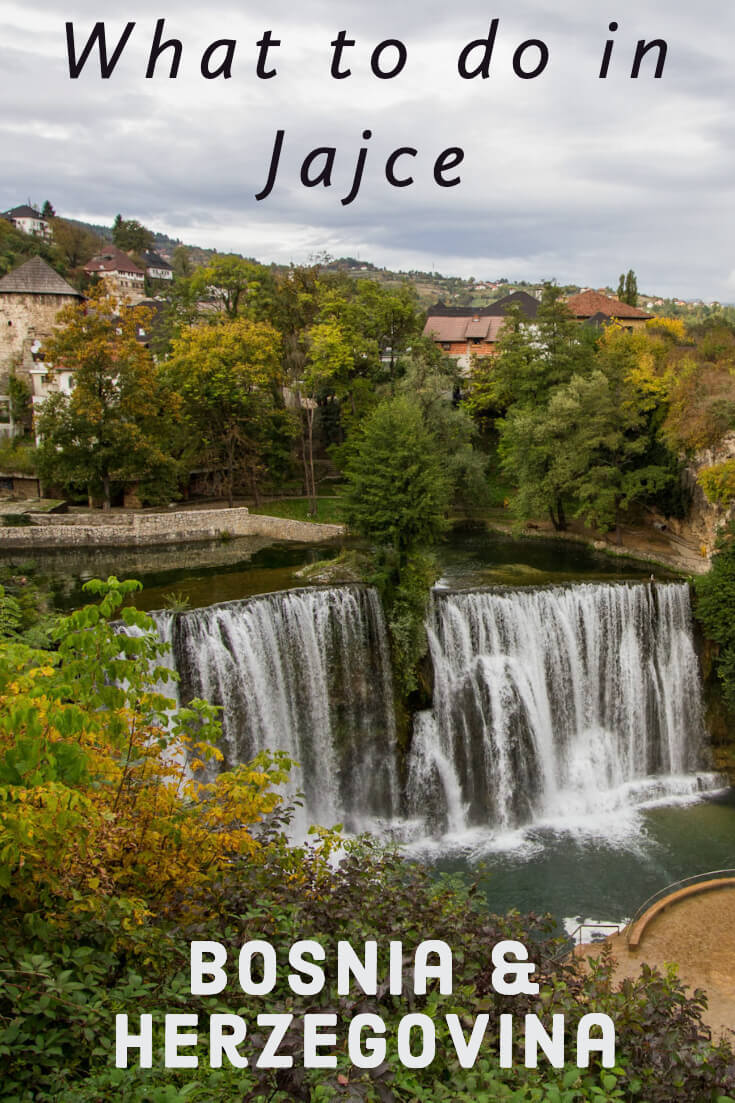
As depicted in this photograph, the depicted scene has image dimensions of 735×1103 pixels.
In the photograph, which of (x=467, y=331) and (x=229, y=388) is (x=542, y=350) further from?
(x=467, y=331)

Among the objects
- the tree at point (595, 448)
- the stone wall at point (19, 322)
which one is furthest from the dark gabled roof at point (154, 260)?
the tree at point (595, 448)

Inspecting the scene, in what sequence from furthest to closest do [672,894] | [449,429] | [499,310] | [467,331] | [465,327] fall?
[499,310], [465,327], [467,331], [449,429], [672,894]

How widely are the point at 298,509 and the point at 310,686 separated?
1695 centimetres

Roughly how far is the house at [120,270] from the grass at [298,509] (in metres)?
59.6

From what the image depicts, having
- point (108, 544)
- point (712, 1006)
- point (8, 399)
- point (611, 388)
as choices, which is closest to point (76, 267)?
point (8, 399)

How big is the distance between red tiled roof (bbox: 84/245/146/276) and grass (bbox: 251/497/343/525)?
59575 millimetres

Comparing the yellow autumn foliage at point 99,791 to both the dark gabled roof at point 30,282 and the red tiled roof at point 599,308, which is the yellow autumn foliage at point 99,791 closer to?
the dark gabled roof at point 30,282

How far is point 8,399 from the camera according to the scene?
44.0 metres

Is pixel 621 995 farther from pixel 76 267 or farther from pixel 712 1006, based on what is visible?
pixel 76 267

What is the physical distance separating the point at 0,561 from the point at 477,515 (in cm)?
1884

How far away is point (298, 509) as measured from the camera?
35500 millimetres

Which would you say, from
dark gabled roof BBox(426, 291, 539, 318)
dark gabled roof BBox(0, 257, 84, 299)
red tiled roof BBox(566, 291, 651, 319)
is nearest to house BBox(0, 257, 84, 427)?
dark gabled roof BBox(0, 257, 84, 299)

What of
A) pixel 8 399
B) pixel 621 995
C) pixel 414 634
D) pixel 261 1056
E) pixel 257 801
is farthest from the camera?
pixel 8 399

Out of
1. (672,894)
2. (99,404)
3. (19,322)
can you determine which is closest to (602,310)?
(99,404)
